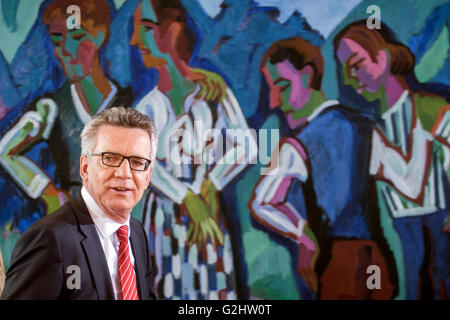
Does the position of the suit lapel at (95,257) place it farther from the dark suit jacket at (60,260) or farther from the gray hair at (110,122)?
the gray hair at (110,122)

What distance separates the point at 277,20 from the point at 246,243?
134 cm

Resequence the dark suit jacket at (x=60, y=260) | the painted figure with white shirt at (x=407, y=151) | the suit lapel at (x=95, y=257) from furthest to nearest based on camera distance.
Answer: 1. the painted figure with white shirt at (x=407, y=151)
2. the suit lapel at (x=95, y=257)
3. the dark suit jacket at (x=60, y=260)

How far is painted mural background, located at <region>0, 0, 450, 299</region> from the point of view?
2705 mm

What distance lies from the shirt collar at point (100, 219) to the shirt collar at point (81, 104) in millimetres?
1309

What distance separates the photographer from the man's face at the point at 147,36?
281 cm

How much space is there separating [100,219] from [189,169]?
1205 millimetres

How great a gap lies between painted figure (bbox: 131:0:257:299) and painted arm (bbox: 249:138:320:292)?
0.57ft

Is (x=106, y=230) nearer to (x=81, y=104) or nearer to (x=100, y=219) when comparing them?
Result: (x=100, y=219)

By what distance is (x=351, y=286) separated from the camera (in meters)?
2.68

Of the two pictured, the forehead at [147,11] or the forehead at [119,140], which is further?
the forehead at [147,11]

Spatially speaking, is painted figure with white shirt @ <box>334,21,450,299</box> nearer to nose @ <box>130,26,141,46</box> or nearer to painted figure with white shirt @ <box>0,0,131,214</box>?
nose @ <box>130,26,141,46</box>

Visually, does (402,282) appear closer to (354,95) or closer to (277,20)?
(354,95)

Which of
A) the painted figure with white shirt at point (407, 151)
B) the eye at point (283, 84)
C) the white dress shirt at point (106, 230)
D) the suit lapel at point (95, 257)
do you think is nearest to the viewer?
the suit lapel at point (95, 257)

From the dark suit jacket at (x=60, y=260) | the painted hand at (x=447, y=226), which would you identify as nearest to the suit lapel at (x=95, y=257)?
the dark suit jacket at (x=60, y=260)
